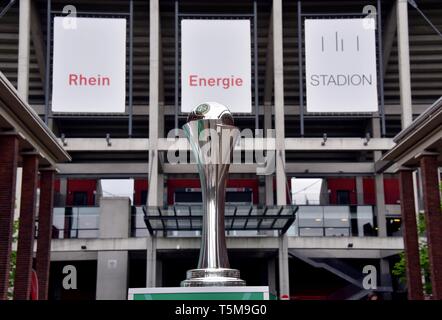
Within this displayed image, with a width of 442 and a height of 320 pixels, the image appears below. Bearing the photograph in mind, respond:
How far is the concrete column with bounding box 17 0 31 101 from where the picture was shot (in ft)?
106

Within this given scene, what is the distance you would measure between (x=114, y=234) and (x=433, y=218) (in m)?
16.9

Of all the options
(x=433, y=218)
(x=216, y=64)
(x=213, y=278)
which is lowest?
(x=213, y=278)

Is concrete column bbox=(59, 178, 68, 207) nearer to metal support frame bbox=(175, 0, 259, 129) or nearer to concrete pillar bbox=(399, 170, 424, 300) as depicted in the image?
metal support frame bbox=(175, 0, 259, 129)

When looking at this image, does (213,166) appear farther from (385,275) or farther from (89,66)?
(385,275)

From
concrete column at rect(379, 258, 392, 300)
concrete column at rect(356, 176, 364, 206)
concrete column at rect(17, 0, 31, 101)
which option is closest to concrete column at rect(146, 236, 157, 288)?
concrete column at rect(17, 0, 31, 101)

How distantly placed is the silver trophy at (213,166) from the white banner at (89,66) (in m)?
20.4

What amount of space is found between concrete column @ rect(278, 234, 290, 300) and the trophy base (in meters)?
17.9

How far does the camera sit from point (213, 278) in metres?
11.9

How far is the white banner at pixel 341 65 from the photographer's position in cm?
3278

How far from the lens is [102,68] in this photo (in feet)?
108

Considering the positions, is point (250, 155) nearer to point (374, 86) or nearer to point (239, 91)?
point (239, 91)

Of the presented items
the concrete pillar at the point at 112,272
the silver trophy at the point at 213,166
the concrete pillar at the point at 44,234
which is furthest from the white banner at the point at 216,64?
the silver trophy at the point at 213,166

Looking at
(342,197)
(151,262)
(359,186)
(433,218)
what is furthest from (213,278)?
(359,186)
